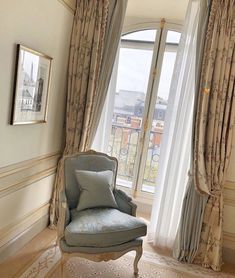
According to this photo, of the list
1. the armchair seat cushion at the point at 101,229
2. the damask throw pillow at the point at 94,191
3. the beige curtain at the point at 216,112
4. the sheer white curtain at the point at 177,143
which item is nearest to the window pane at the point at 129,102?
the sheer white curtain at the point at 177,143

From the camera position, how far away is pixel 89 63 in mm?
2822

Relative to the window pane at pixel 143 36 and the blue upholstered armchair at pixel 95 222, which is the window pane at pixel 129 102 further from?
the blue upholstered armchair at pixel 95 222

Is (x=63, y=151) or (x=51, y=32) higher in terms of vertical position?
(x=51, y=32)

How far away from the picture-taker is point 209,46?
2484 mm

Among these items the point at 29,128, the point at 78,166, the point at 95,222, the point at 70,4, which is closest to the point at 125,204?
the point at 95,222

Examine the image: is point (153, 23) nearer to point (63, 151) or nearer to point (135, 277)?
point (63, 151)

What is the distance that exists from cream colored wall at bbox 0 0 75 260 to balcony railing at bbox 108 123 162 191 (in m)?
0.86

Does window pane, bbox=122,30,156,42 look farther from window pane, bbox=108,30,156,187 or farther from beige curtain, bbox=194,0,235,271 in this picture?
beige curtain, bbox=194,0,235,271

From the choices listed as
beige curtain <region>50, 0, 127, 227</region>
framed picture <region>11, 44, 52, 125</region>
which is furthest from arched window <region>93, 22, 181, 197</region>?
framed picture <region>11, 44, 52, 125</region>

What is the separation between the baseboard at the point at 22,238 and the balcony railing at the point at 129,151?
119cm

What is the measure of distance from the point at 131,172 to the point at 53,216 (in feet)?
3.87

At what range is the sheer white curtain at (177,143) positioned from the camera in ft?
8.63

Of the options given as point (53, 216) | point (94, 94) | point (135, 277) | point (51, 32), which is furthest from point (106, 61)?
point (135, 277)

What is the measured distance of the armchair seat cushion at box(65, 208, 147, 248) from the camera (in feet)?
6.70
